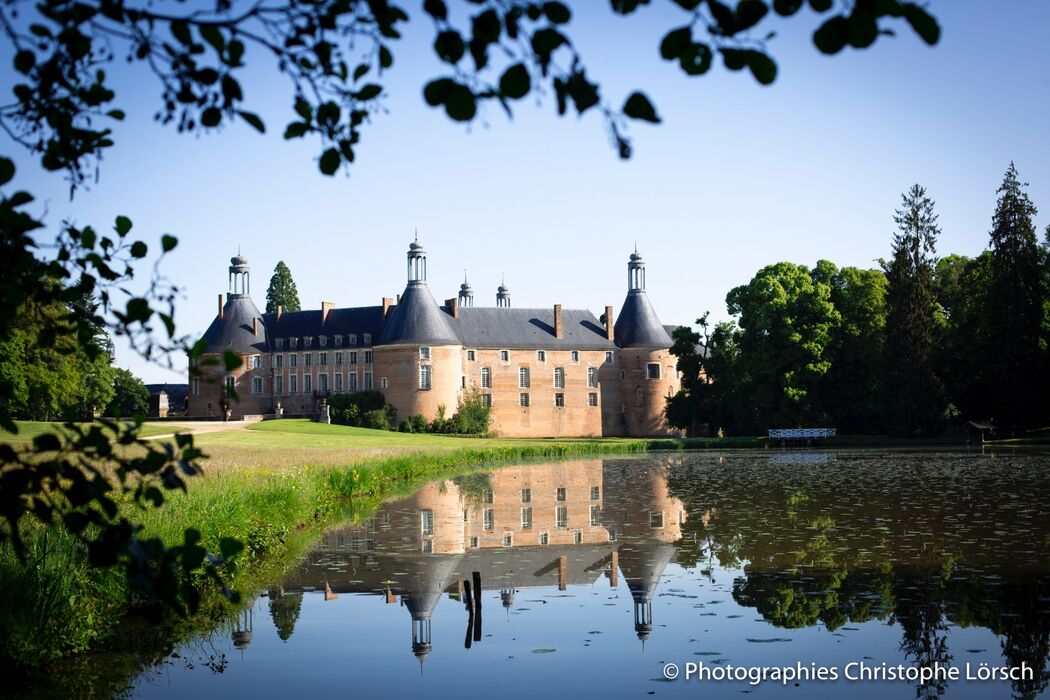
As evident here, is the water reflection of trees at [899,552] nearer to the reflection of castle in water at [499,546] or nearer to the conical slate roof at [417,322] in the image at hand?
the reflection of castle in water at [499,546]

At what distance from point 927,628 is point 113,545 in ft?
25.0

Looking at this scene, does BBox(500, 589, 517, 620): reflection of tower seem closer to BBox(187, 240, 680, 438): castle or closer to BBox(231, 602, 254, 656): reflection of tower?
BBox(231, 602, 254, 656): reflection of tower

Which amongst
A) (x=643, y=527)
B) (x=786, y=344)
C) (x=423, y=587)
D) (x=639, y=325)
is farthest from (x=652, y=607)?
(x=639, y=325)

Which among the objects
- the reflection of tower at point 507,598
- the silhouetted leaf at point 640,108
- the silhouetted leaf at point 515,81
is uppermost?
the silhouetted leaf at point 515,81

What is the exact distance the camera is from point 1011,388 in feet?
146

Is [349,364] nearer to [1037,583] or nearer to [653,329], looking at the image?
[653,329]

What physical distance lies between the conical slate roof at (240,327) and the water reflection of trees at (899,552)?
4129cm

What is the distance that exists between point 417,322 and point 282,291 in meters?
17.1

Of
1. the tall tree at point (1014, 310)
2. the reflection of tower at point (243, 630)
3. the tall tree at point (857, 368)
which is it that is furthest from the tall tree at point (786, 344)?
Answer: the reflection of tower at point (243, 630)

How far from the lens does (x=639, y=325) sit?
64.1 m

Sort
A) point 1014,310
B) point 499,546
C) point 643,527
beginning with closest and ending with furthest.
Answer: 1. point 499,546
2. point 643,527
3. point 1014,310

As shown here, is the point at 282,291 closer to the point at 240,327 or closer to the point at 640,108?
the point at 240,327

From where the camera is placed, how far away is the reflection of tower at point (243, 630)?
910 centimetres

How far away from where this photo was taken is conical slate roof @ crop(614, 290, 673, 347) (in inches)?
2505
